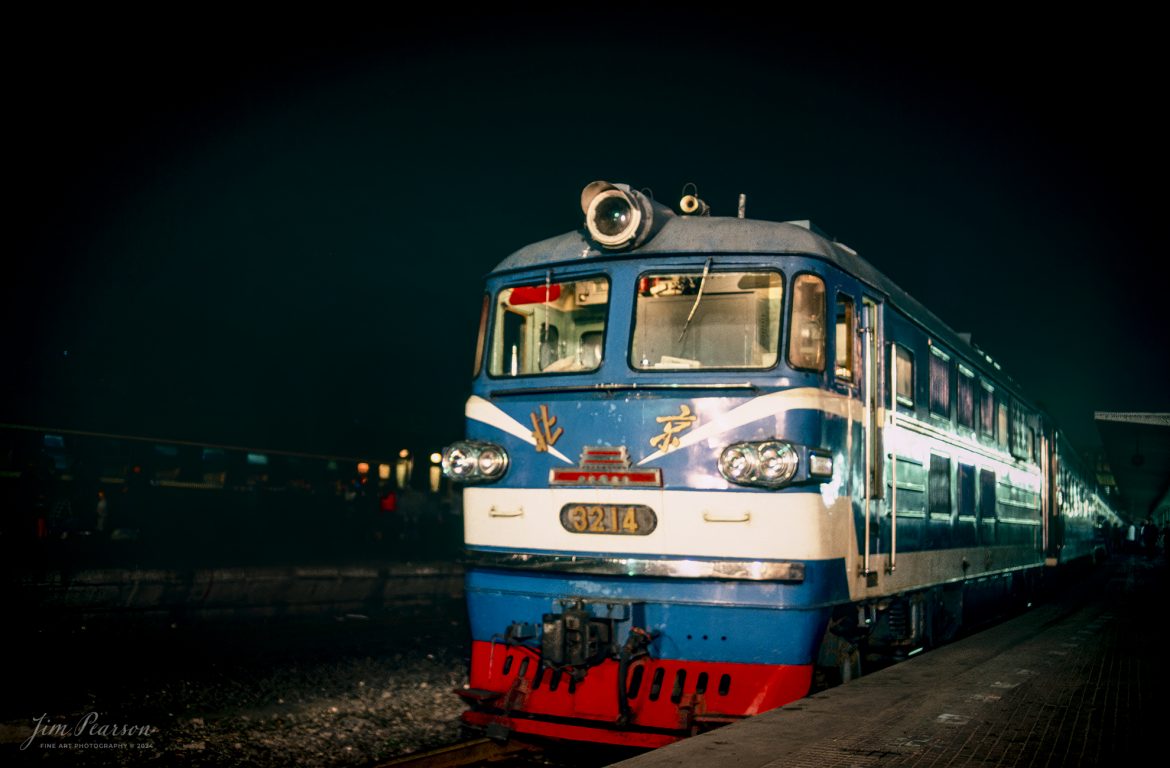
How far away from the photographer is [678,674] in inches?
247

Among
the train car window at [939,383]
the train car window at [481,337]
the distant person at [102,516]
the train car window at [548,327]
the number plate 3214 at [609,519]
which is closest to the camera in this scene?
the number plate 3214 at [609,519]

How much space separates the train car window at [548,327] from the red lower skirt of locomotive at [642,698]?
2039mm

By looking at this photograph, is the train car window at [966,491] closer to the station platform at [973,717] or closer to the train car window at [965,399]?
the train car window at [965,399]

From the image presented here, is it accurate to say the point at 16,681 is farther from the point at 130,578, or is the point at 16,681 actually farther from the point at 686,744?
the point at 686,744

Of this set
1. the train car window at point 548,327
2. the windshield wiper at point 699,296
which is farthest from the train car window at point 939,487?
the train car window at point 548,327

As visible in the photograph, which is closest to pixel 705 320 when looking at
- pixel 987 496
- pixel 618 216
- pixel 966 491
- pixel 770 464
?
pixel 618 216

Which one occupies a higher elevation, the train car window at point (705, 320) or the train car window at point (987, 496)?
the train car window at point (705, 320)

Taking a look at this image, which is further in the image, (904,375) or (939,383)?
(939,383)

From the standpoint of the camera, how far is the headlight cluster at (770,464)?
20.0 ft

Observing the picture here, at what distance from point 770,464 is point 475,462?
82.5 inches

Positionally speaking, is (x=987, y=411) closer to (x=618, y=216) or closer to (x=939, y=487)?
(x=939, y=487)

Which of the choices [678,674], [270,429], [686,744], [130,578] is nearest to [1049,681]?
[678,674]

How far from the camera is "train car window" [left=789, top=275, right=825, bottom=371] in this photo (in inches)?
257

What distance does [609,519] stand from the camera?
659cm
